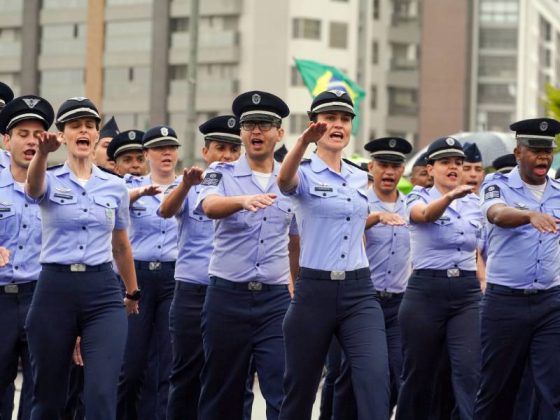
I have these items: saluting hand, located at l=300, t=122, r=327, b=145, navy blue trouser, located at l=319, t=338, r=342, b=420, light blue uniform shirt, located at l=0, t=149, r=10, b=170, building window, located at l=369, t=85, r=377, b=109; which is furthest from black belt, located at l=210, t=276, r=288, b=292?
building window, located at l=369, t=85, r=377, b=109

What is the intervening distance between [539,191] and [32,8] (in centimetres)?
7435

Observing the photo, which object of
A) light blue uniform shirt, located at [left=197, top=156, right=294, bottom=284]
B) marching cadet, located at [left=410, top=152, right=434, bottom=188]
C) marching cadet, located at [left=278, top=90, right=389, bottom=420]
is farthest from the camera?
marching cadet, located at [left=410, top=152, right=434, bottom=188]

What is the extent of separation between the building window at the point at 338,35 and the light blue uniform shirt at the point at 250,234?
7008cm

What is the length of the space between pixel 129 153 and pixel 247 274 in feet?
11.3

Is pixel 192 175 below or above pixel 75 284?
above

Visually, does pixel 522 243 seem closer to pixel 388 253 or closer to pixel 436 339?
pixel 436 339

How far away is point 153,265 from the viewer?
1277 centimetres

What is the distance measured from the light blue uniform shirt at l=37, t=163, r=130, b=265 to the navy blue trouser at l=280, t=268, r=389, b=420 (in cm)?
131

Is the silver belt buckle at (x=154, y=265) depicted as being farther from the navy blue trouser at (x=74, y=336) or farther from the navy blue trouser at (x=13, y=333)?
the navy blue trouser at (x=74, y=336)

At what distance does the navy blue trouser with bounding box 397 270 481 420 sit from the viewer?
38.4ft

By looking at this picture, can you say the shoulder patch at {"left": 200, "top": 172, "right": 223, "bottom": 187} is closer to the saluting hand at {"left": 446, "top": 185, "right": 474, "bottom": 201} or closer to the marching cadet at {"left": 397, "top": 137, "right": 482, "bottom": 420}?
the saluting hand at {"left": 446, "top": 185, "right": 474, "bottom": 201}

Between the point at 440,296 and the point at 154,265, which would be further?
the point at 154,265

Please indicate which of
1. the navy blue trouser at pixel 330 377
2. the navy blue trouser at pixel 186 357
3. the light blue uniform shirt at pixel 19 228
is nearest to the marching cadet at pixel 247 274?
the navy blue trouser at pixel 186 357

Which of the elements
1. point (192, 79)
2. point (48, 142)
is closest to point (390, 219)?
point (48, 142)
